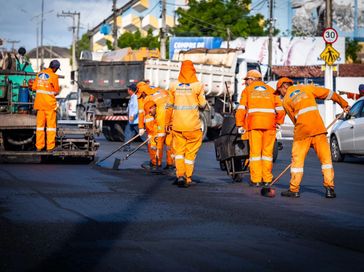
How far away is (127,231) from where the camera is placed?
25.9 ft

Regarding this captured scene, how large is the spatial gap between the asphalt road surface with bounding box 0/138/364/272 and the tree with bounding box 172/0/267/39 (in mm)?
55755

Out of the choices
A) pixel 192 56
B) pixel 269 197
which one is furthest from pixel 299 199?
pixel 192 56

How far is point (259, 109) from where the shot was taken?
41.1 ft

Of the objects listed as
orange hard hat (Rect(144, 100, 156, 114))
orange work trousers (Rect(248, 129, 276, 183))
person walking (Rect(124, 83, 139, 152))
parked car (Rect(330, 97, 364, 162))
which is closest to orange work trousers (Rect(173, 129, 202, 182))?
orange work trousers (Rect(248, 129, 276, 183))

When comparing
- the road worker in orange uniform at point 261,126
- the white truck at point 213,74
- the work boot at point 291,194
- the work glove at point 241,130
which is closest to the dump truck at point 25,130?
the work glove at point 241,130

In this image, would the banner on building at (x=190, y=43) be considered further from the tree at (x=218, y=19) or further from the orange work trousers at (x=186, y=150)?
the orange work trousers at (x=186, y=150)

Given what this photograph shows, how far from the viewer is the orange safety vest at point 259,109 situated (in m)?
12.5

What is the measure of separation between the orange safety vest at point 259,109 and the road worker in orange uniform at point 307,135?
37.2 inches

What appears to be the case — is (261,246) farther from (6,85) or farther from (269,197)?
(6,85)

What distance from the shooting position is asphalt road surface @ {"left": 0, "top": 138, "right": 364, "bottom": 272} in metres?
6.41

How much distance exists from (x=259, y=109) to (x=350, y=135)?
288 inches

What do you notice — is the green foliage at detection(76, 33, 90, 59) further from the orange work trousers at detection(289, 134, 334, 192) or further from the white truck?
the orange work trousers at detection(289, 134, 334, 192)

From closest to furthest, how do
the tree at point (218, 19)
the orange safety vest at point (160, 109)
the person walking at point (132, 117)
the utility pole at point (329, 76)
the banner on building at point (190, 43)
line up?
→ the orange safety vest at point (160, 109) → the person walking at point (132, 117) → the utility pole at point (329, 76) → the banner on building at point (190, 43) → the tree at point (218, 19)

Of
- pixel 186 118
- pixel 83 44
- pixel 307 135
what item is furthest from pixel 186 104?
pixel 83 44
